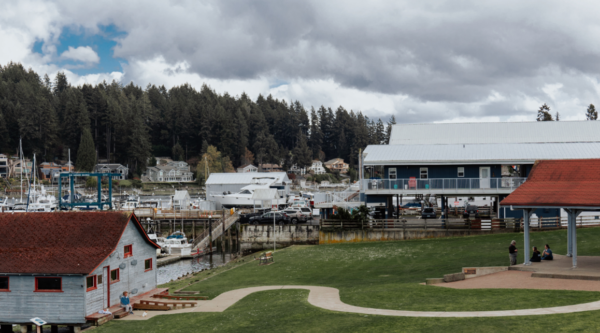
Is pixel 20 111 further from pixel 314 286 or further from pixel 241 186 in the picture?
pixel 314 286

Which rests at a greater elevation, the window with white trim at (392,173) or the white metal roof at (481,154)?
the white metal roof at (481,154)

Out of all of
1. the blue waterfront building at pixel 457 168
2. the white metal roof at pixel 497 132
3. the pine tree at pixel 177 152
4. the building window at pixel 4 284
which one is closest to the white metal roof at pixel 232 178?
the white metal roof at pixel 497 132

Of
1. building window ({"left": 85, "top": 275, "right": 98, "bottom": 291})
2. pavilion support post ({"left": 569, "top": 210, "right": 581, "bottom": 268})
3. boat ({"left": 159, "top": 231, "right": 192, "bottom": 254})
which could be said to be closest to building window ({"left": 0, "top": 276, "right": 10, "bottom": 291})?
building window ({"left": 85, "top": 275, "right": 98, "bottom": 291})

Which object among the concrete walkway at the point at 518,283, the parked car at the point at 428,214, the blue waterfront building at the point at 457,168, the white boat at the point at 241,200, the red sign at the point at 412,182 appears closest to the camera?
the concrete walkway at the point at 518,283

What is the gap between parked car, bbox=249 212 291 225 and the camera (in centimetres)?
5812

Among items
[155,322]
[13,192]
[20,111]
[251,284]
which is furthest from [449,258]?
[20,111]

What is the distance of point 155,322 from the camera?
23.1 meters

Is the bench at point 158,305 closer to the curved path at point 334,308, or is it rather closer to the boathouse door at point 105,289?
the curved path at point 334,308

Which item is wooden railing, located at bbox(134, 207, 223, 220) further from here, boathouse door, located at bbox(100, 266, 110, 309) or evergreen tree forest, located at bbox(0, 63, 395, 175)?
evergreen tree forest, located at bbox(0, 63, 395, 175)

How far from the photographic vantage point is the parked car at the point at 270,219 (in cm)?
5812

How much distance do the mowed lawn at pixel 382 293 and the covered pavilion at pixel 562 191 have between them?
14.9 ft

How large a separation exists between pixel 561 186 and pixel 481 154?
2329 centimetres

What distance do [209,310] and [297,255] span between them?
18.5 meters

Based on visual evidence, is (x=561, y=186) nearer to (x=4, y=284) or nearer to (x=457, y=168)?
(x=457, y=168)
